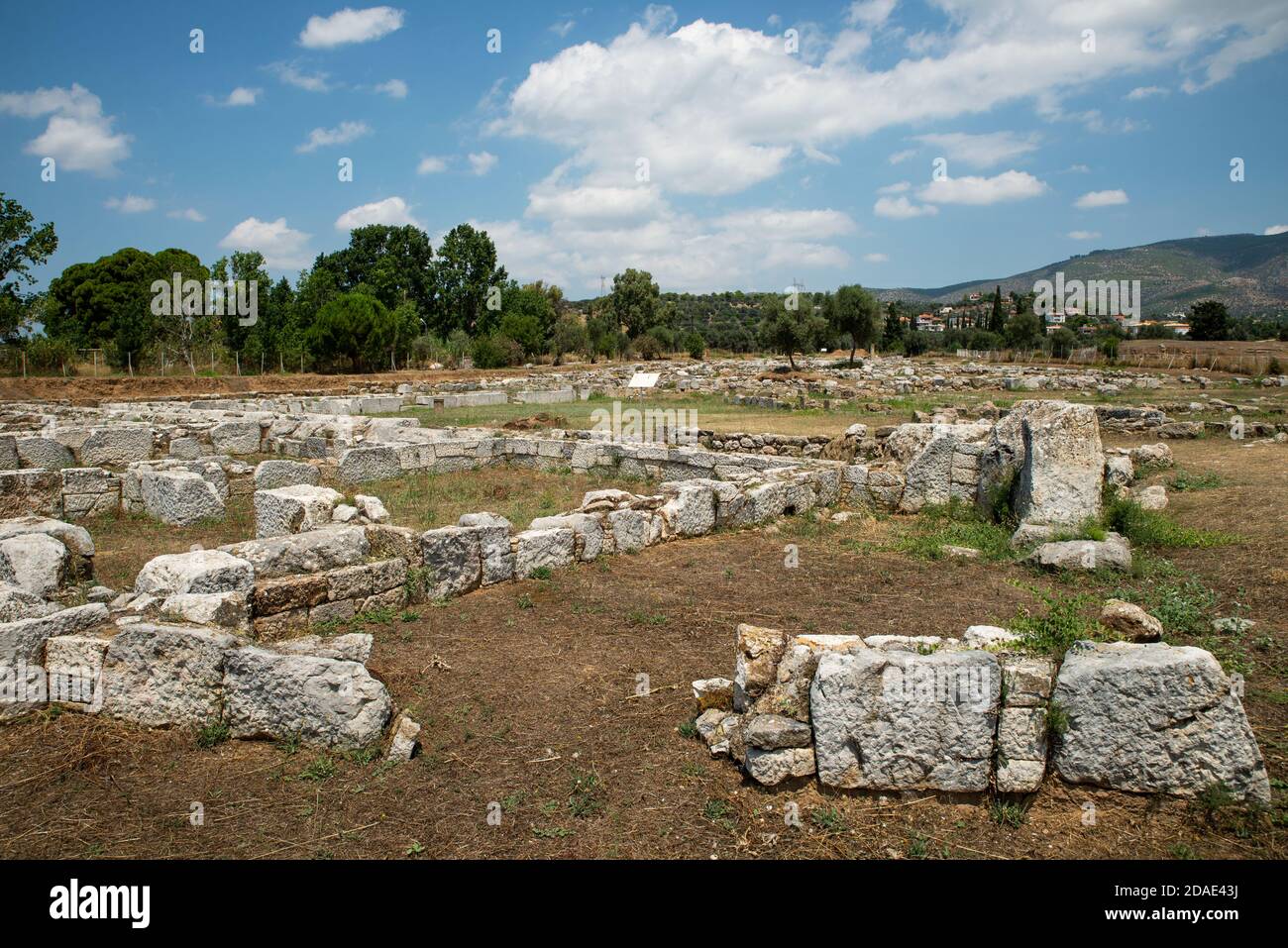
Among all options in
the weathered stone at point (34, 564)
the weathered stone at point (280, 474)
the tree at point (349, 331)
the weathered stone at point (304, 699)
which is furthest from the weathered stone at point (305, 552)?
the tree at point (349, 331)

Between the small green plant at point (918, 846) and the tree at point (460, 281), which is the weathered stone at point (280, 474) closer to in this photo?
the small green plant at point (918, 846)

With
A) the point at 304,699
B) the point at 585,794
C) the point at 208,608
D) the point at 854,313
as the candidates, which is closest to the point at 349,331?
the point at 854,313

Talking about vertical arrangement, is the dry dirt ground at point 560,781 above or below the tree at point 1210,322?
below

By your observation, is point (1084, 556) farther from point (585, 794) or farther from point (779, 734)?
point (585, 794)

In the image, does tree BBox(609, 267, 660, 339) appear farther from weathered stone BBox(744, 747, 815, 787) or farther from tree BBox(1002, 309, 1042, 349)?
weathered stone BBox(744, 747, 815, 787)

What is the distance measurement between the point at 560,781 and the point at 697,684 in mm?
1246

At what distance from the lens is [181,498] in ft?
40.0

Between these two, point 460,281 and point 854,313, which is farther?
point 460,281

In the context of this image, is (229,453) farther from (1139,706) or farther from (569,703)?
(1139,706)

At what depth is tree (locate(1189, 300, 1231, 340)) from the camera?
66.5 meters

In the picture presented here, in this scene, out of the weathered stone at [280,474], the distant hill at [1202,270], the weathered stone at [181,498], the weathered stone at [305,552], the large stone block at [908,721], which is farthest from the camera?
the distant hill at [1202,270]

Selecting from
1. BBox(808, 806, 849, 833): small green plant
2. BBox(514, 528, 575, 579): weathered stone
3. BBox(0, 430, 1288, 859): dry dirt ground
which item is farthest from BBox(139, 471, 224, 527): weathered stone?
BBox(808, 806, 849, 833): small green plant

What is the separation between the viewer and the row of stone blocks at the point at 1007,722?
4.24 meters

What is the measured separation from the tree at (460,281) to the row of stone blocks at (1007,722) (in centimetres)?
6834
